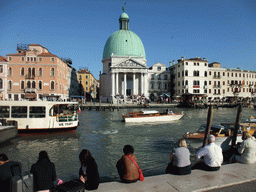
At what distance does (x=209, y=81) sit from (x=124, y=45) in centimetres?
3094

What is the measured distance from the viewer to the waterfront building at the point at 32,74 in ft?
150

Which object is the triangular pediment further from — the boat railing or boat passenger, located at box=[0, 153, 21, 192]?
boat passenger, located at box=[0, 153, 21, 192]

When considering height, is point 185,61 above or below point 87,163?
above

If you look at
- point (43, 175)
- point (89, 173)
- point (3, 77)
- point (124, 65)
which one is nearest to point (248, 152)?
point (89, 173)

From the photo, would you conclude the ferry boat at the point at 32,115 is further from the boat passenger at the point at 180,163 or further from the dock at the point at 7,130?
the boat passenger at the point at 180,163

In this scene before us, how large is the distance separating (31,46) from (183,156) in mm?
49096

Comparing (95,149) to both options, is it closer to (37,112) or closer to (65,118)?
(65,118)

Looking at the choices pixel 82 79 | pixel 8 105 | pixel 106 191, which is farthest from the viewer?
pixel 82 79

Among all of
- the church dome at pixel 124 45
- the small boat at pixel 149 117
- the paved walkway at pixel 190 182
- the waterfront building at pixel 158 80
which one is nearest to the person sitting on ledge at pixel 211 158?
the paved walkway at pixel 190 182

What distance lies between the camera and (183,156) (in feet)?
20.2

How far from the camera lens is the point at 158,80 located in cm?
7112

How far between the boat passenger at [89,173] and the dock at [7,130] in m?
12.0

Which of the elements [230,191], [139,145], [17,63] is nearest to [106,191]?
[230,191]

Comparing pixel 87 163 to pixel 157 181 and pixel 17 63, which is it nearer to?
pixel 157 181
